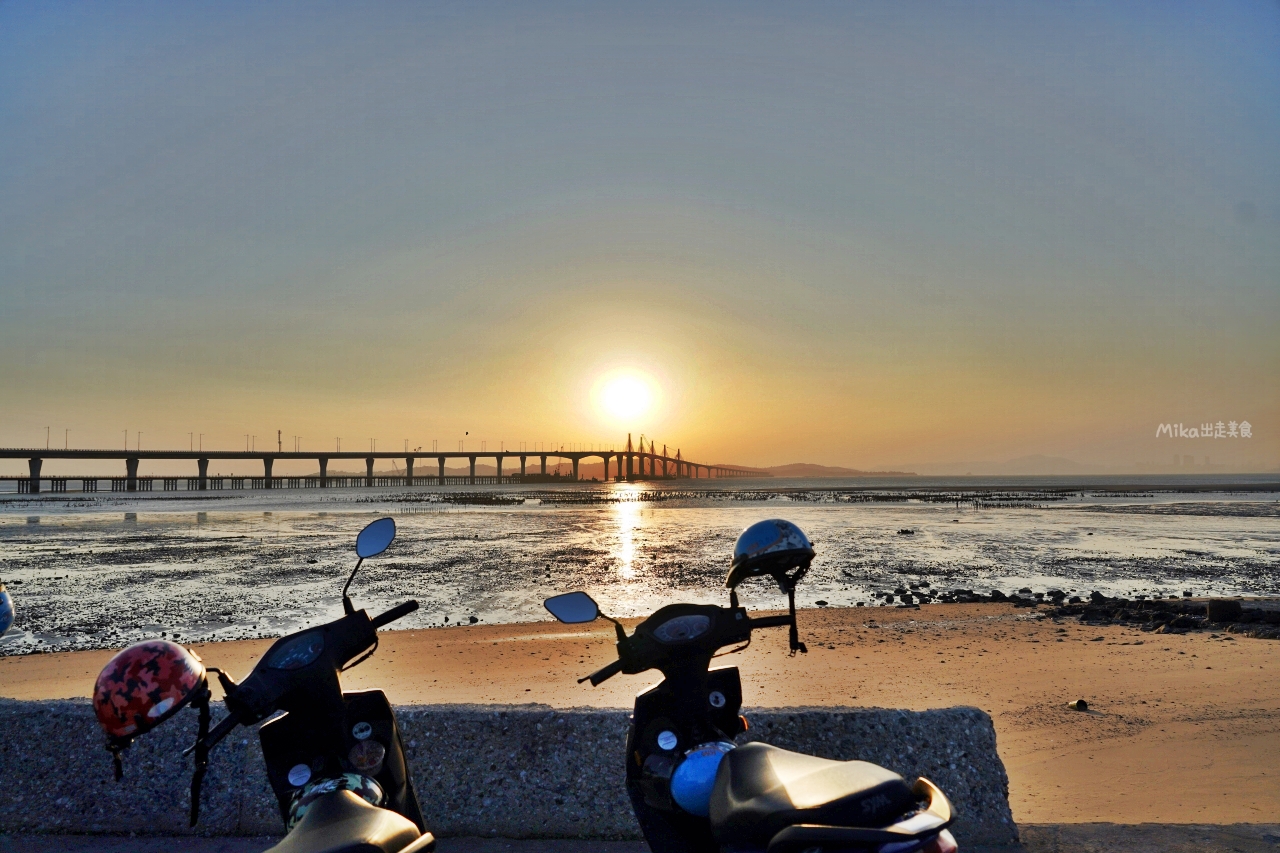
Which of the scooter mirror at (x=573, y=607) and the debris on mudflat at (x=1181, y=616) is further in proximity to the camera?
the debris on mudflat at (x=1181, y=616)

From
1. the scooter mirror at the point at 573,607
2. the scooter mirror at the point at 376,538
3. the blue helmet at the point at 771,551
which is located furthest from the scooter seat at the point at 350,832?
the blue helmet at the point at 771,551

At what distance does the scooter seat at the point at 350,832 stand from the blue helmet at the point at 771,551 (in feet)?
4.17

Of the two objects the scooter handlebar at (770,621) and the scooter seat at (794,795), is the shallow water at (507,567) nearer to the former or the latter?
→ the scooter handlebar at (770,621)

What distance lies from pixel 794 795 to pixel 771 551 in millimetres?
1019

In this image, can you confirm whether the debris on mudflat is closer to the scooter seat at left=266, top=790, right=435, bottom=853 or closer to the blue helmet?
the blue helmet

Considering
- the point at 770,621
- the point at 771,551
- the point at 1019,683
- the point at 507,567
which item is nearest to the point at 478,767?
the point at 770,621

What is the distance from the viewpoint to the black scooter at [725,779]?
168cm

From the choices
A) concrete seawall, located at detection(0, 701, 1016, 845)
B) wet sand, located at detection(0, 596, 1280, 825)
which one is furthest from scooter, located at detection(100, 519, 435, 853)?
wet sand, located at detection(0, 596, 1280, 825)

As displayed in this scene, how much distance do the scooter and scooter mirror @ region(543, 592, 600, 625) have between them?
466 mm

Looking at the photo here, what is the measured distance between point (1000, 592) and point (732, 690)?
13.7 metres

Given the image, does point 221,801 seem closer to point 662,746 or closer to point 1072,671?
point 662,746

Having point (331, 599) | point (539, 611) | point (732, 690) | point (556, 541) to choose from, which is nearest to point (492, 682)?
point (539, 611)

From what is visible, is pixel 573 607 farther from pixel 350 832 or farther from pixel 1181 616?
pixel 1181 616

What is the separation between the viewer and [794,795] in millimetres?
1830
